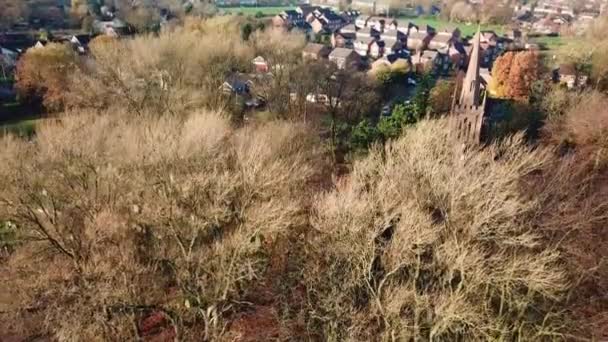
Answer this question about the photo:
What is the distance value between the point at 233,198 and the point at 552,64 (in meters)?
49.2

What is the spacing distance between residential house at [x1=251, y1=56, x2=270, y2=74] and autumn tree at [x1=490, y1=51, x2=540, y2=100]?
2173cm

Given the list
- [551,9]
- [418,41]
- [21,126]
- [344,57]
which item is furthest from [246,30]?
[551,9]

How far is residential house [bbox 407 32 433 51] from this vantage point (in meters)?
72.1

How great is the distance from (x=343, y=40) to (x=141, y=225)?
6338cm

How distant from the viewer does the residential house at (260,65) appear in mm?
43838

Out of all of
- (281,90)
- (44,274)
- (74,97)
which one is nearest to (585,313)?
(44,274)

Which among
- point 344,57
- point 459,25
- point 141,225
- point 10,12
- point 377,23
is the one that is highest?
point 10,12

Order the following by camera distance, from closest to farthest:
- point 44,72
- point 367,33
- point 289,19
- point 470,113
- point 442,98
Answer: point 470,113
point 442,98
point 44,72
point 367,33
point 289,19

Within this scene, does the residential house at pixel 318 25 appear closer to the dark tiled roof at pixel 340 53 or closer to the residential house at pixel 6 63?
the dark tiled roof at pixel 340 53

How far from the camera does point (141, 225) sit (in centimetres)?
1702

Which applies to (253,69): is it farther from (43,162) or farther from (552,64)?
(552,64)

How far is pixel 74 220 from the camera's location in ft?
59.3

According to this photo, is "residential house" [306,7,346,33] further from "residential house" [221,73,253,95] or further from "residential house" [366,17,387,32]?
"residential house" [221,73,253,95]

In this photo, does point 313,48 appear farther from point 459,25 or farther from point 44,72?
point 459,25
